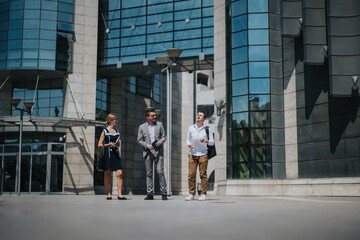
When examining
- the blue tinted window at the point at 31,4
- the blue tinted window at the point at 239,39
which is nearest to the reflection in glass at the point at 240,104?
the blue tinted window at the point at 239,39

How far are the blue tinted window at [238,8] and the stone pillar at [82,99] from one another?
40.6 ft

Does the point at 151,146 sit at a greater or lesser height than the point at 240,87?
lesser

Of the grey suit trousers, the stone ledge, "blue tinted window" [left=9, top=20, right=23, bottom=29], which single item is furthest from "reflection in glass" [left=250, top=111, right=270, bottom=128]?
"blue tinted window" [left=9, top=20, right=23, bottom=29]

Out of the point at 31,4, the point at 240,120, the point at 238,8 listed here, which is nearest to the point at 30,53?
the point at 31,4

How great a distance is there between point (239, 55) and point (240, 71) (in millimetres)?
736

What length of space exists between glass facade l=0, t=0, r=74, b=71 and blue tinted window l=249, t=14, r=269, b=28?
534 inches

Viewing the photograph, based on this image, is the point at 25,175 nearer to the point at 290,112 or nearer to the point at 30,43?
the point at 30,43

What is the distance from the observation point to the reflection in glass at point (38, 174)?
30.7 metres

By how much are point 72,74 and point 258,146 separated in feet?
48.4

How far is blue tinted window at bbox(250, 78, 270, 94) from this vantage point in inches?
853

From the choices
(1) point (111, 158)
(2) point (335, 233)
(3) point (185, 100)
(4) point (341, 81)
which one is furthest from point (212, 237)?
(3) point (185, 100)

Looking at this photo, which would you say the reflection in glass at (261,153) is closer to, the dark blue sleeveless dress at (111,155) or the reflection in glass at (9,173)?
the dark blue sleeveless dress at (111,155)

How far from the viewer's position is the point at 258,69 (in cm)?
2173

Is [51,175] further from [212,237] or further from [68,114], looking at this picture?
[212,237]
